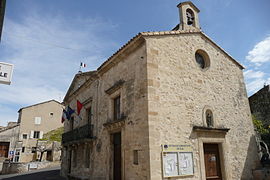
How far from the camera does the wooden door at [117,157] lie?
8.75 m

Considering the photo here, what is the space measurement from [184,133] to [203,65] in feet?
12.6

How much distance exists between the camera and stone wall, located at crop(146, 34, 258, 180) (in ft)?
23.9

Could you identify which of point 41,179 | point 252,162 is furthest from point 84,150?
point 252,162

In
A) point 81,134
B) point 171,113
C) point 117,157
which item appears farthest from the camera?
point 81,134

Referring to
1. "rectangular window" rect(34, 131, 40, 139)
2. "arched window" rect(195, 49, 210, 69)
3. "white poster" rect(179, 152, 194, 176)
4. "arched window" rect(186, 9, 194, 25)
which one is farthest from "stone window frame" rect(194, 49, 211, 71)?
"rectangular window" rect(34, 131, 40, 139)

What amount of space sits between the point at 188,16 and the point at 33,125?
24.9 meters

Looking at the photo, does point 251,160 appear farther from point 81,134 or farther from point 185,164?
point 81,134

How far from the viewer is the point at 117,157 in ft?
29.5

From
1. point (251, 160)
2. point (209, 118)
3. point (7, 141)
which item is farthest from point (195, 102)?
point (7, 141)

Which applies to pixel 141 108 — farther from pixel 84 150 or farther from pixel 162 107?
pixel 84 150

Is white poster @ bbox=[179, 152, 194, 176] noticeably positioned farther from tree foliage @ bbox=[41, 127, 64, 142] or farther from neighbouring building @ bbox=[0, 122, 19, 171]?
neighbouring building @ bbox=[0, 122, 19, 171]

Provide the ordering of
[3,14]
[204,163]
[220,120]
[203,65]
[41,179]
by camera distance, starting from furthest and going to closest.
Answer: [41,179] → [203,65] → [220,120] → [204,163] → [3,14]

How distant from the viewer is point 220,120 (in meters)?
9.03

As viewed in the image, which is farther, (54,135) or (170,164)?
(54,135)
